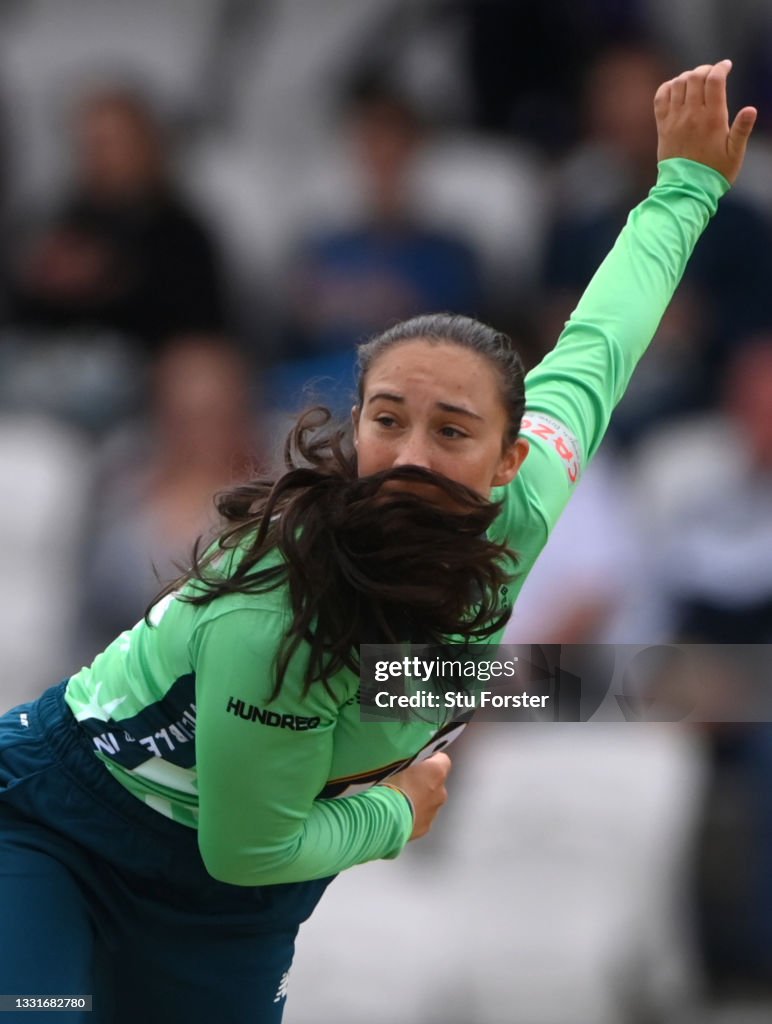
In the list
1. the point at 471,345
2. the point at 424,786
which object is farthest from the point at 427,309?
the point at 471,345

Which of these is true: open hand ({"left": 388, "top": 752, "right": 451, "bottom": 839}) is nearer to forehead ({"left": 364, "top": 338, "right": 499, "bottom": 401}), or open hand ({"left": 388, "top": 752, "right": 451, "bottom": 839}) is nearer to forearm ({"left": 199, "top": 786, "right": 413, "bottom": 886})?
forearm ({"left": 199, "top": 786, "right": 413, "bottom": 886})

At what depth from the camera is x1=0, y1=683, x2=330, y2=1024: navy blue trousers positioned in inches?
113

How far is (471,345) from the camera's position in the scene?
9.00 ft

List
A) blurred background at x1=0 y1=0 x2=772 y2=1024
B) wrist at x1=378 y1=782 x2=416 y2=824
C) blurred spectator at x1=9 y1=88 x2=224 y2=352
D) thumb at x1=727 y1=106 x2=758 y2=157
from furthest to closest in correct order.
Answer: blurred spectator at x1=9 y1=88 x2=224 y2=352 < blurred background at x1=0 y1=0 x2=772 y2=1024 < thumb at x1=727 y1=106 x2=758 y2=157 < wrist at x1=378 y1=782 x2=416 y2=824

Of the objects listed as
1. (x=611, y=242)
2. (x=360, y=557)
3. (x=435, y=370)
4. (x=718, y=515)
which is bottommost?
(x=360, y=557)

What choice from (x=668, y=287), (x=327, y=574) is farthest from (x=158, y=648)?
(x=668, y=287)

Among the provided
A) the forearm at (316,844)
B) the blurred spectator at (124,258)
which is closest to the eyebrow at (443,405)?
the forearm at (316,844)

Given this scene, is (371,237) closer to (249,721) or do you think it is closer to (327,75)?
(327,75)

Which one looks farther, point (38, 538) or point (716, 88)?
point (38, 538)

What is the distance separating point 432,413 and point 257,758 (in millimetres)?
570

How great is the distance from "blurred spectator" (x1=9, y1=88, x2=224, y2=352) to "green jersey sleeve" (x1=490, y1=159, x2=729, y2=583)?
3779 millimetres

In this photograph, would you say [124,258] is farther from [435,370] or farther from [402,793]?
[435,370]

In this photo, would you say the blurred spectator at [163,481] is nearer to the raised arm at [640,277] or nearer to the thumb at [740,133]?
the raised arm at [640,277]

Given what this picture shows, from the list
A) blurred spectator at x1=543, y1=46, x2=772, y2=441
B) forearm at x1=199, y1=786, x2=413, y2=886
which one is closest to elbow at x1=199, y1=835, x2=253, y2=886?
forearm at x1=199, y1=786, x2=413, y2=886
